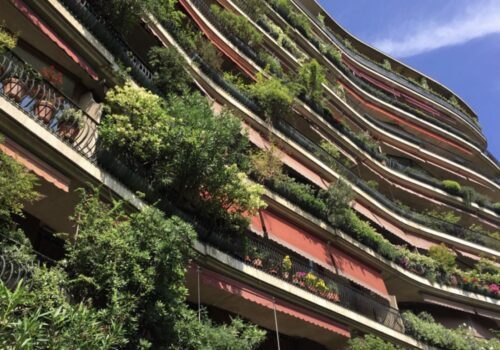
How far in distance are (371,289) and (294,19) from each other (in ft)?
57.2

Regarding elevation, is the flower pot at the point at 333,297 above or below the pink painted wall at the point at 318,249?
below

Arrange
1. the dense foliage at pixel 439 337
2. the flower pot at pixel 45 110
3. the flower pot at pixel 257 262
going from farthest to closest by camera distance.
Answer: the dense foliage at pixel 439 337 → the flower pot at pixel 257 262 → the flower pot at pixel 45 110

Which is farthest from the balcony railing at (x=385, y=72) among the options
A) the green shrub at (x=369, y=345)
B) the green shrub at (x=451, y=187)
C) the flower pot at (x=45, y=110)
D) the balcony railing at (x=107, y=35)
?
the flower pot at (x=45, y=110)

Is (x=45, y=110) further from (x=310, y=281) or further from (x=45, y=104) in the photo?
(x=310, y=281)

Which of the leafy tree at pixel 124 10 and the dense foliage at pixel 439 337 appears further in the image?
the dense foliage at pixel 439 337

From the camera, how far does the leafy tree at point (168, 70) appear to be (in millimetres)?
13484

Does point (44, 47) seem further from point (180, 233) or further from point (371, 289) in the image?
point (371, 289)

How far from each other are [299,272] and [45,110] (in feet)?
29.1

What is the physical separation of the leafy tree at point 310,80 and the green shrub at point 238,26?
2.66m

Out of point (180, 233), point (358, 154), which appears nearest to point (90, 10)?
point (180, 233)

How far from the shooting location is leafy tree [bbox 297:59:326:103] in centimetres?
2291

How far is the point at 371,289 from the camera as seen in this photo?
1830 centimetres

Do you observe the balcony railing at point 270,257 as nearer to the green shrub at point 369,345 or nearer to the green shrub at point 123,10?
the green shrub at point 369,345

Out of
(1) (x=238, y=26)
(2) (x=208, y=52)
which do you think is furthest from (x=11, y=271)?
(1) (x=238, y=26)
